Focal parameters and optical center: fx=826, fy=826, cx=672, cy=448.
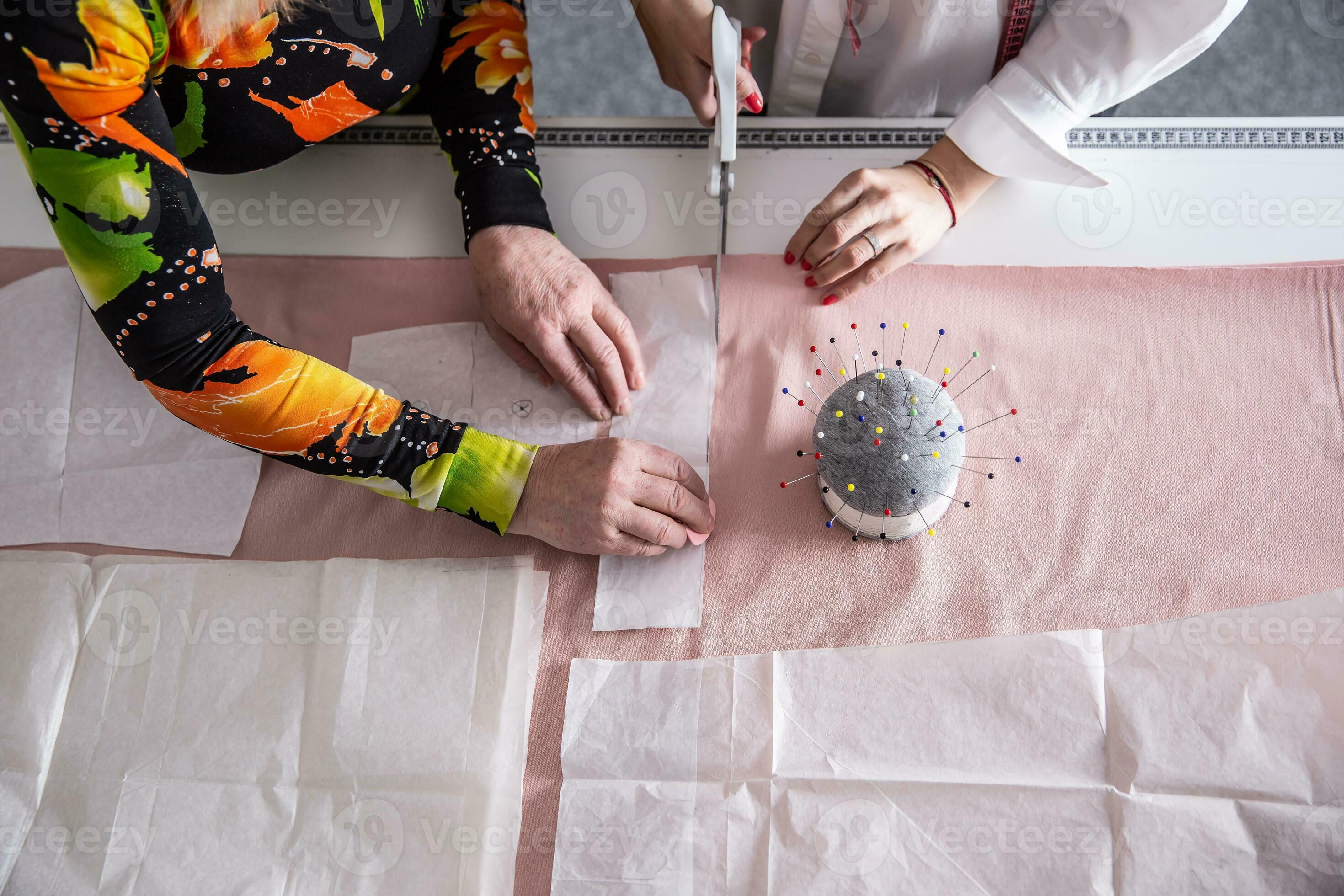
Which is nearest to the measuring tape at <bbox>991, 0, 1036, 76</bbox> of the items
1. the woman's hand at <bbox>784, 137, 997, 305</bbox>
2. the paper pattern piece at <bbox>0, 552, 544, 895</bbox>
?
the woman's hand at <bbox>784, 137, 997, 305</bbox>

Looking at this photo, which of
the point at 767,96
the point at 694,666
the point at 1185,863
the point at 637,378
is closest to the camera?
the point at 1185,863

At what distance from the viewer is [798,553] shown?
0.92 meters

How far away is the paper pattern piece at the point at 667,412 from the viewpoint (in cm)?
91

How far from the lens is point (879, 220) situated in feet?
3.25

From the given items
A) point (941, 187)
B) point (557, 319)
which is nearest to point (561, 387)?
point (557, 319)

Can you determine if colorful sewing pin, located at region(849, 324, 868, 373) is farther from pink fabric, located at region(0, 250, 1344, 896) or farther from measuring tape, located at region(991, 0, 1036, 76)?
measuring tape, located at region(991, 0, 1036, 76)

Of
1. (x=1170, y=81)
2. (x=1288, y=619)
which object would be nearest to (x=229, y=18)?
(x=1288, y=619)

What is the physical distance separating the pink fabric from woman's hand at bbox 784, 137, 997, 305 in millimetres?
29

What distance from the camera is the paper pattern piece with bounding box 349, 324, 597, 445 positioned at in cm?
101

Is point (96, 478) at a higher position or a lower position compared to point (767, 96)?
lower

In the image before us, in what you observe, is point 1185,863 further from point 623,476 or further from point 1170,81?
point 1170,81

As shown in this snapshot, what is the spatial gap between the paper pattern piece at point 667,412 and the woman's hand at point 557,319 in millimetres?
31

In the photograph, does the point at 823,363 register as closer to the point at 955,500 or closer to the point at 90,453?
the point at 955,500

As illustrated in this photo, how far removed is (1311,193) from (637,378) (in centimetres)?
88
